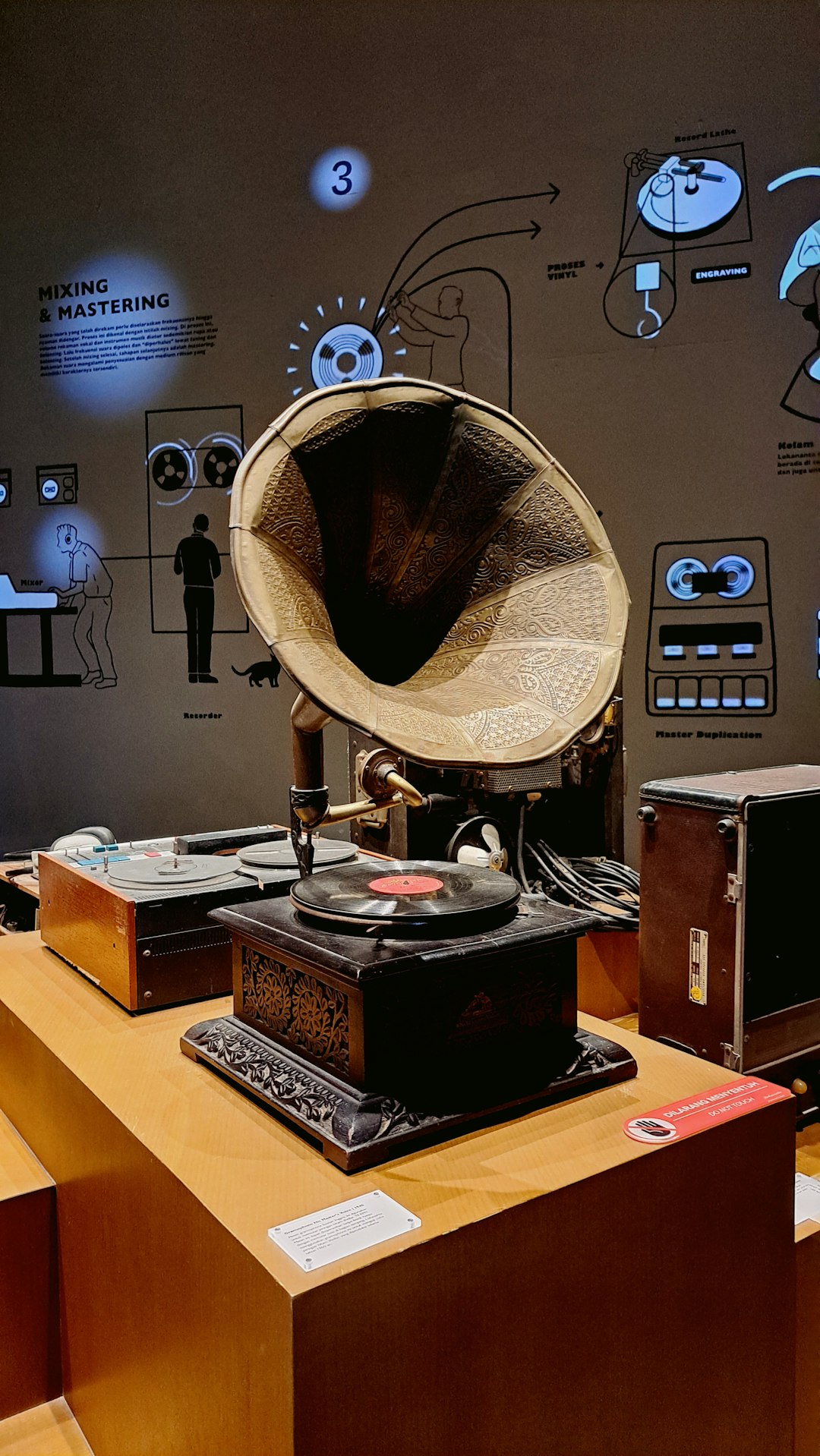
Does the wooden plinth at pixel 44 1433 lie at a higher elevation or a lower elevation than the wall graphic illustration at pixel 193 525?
lower

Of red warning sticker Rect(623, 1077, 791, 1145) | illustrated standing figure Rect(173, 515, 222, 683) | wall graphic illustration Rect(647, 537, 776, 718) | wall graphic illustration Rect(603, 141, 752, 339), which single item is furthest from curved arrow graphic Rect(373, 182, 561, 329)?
red warning sticker Rect(623, 1077, 791, 1145)

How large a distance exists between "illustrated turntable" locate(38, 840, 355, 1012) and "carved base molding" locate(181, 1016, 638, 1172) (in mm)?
196

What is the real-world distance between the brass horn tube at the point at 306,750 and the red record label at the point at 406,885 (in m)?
0.16

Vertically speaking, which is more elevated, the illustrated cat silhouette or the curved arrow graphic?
the curved arrow graphic

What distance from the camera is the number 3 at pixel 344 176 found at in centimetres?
346

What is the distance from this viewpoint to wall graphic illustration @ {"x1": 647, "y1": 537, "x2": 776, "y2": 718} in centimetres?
306

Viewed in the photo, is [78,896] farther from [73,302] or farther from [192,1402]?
[73,302]

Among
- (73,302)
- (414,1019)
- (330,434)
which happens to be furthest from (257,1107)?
(73,302)

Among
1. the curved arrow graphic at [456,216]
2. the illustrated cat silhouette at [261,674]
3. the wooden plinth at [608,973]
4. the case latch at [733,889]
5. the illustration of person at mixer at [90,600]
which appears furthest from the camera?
the illustration of person at mixer at [90,600]

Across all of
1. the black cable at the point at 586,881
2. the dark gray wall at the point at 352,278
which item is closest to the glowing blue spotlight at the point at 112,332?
the dark gray wall at the point at 352,278

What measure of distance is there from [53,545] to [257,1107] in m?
3.25

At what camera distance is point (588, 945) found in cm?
227

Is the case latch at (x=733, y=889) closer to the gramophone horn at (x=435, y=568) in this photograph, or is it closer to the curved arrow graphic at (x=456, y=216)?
the gramophone horn at (x=435, y=568)

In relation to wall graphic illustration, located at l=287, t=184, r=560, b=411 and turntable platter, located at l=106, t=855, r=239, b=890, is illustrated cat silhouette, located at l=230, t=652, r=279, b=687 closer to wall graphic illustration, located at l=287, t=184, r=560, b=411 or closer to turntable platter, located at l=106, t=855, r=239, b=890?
wall graphic illustration, located at l=287, t=184, r=560, b=411
